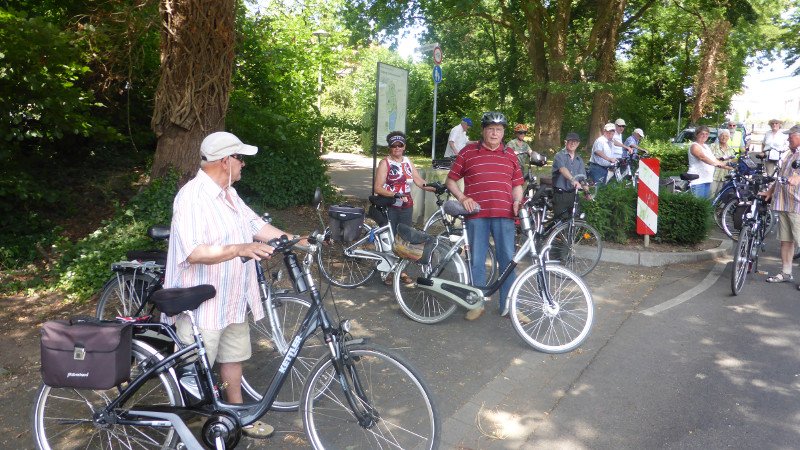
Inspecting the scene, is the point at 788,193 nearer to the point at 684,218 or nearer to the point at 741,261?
the point at 741,261

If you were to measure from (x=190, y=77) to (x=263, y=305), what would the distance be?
4.20 m

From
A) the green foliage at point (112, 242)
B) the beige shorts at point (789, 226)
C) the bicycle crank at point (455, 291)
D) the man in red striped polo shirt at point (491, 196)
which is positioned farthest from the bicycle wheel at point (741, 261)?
the green foliage at point (112, 242)

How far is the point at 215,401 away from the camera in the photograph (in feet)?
10.7

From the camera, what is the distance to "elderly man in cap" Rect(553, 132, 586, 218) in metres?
7.84

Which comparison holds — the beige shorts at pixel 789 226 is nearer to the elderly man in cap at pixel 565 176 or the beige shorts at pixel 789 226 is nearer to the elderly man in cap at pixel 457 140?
the elderly man in cap at pixel 565 176

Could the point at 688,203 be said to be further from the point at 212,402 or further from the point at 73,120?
the point at 73,120

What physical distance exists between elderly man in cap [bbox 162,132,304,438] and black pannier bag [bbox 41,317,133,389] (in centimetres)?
43

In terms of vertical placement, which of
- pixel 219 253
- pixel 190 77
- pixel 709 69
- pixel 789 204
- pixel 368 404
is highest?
pixel 709 69

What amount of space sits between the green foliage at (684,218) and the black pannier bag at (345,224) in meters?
5.85

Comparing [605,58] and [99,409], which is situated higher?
[605,58]

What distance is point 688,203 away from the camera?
8625 mm

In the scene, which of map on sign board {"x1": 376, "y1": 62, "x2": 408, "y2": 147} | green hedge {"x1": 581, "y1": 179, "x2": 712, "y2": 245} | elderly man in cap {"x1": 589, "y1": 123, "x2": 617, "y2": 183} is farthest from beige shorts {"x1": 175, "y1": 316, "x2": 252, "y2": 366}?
elderly man in cap {"x1": 589, "y1": 123, "x2": 617, "y2": 183}

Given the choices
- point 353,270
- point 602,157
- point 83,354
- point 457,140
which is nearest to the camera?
point 83,354

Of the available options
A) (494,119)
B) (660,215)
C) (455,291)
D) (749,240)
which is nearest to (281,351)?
(455,291)
